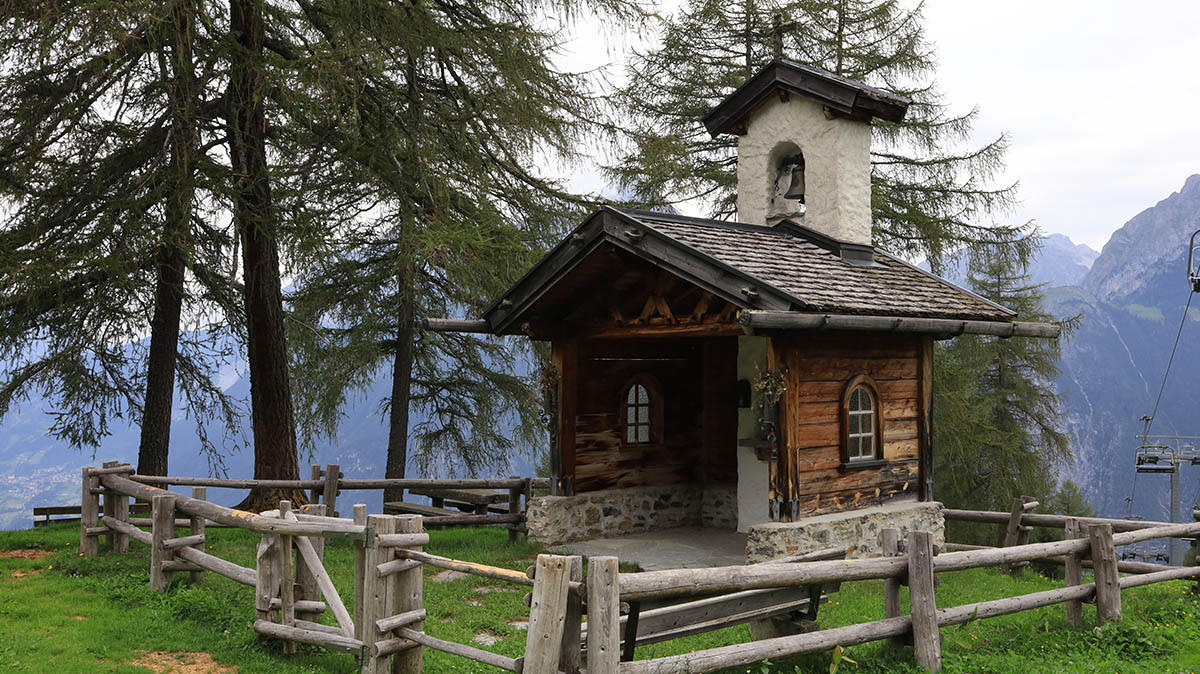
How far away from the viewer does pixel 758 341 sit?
11.7 meters

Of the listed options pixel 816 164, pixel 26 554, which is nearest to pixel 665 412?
pixel 816 164

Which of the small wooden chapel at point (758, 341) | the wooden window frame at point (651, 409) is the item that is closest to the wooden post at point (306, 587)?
the small wooden chapel at point (758, 341)

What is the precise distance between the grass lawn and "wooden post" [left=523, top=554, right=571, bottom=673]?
167cm

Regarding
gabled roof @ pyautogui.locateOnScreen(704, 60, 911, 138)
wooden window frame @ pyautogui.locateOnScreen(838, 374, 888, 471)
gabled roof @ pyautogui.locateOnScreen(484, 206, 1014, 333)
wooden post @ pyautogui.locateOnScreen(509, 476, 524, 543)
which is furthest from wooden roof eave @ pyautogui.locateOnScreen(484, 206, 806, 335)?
gabled roof @ pyautogui.locateOnScreen(704, 60, 911, 138)

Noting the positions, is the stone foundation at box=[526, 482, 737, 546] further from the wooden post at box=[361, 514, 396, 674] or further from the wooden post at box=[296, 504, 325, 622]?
the wooden post at box=[361, 514, 396, 674]

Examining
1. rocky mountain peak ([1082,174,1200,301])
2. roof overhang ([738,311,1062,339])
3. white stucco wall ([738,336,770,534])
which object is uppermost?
rocky mountain peak ([1082,174,1200,301])

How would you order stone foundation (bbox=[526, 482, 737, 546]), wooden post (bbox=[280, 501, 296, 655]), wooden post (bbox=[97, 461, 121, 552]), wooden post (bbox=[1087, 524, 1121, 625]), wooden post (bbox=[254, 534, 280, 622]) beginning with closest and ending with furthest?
wooden post (bbox=[280, 501, 296, 655]) < wooden post (bbox=[254, 534, 280, 622]) < wooden post (bbox=[1087, 524, 1121, 625]) < wooden post (bbox=[97, 461, 121, 552]) < stone foundation (bbox=[526, 482, 737, 546])

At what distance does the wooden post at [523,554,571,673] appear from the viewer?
4.99 m

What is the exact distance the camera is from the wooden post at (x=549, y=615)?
196 inches

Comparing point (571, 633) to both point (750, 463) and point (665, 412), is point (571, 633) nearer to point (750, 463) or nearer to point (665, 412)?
point (750, 463)

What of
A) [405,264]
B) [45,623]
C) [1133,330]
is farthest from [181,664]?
[1133,330]

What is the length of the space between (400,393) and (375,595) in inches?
426

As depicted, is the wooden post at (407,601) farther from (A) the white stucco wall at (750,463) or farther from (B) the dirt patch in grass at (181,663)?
(A) the white stucco wall at (750,463)

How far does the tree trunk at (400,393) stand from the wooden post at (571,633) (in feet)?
37.1
